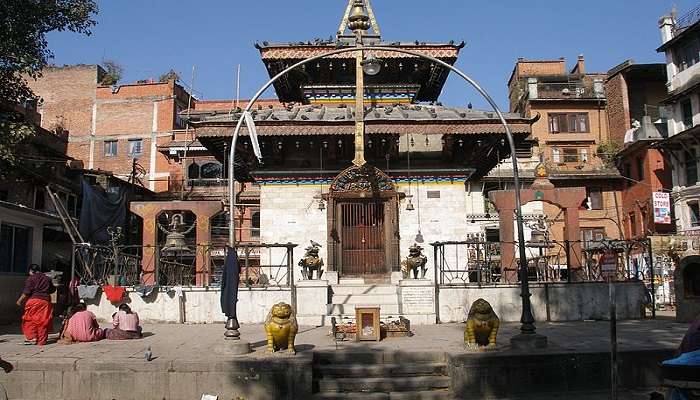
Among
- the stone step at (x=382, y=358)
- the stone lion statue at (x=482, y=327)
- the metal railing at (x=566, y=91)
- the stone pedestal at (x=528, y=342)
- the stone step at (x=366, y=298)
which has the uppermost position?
the metal railing at (x=566, y=91)

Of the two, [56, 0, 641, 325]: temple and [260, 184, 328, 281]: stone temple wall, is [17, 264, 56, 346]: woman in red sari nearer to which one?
[56, 0, 641, 325]: temple

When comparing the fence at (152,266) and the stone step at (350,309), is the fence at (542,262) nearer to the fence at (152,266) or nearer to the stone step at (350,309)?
the stone step at (350,309)

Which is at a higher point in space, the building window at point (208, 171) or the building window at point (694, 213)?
the building window at point (208, 171)

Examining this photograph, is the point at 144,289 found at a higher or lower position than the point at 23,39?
lower

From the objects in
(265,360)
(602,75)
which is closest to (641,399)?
(265,360)

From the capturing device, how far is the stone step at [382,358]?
11195mm

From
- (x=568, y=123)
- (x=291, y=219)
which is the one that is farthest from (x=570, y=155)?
(x=291, y=219)

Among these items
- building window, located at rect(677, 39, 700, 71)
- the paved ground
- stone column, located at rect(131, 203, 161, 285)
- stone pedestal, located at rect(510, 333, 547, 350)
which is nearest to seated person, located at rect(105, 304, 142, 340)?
the paved ground

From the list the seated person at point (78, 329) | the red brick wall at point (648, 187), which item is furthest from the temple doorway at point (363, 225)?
the red brick wall at point (648, 187)

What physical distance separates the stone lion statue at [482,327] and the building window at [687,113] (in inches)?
1249

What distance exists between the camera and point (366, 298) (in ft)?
58.1

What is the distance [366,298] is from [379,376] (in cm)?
687

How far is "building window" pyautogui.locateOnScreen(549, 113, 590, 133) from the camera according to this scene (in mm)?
47375

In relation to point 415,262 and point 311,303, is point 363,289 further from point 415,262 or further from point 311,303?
point 311,303
